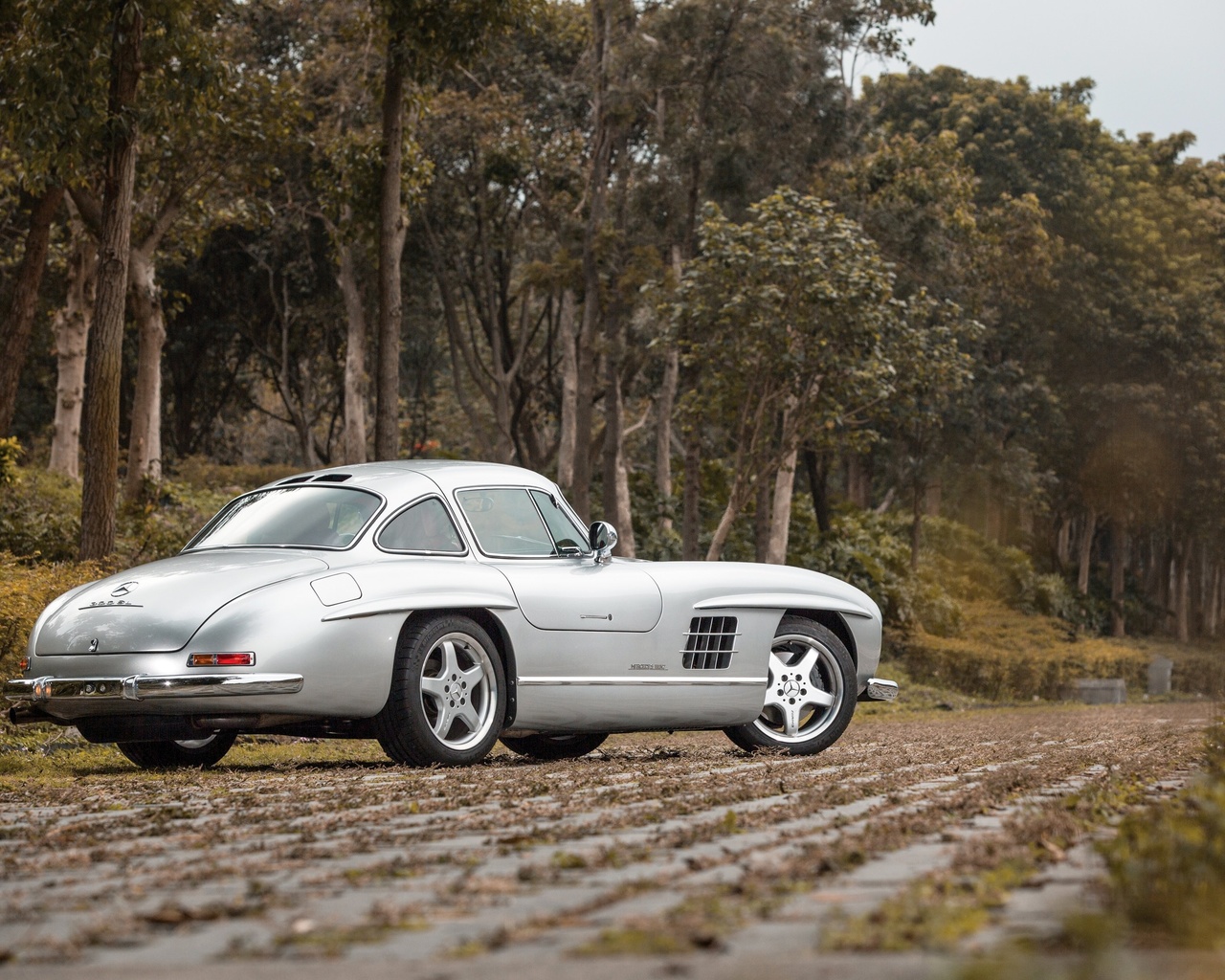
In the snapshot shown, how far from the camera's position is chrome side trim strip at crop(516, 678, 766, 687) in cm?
890

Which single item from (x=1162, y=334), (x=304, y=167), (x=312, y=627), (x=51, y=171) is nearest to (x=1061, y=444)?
(x=1162, y=334)

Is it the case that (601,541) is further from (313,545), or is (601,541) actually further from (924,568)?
(924,568)

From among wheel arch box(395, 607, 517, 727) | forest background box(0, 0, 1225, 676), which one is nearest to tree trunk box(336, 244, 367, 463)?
forest background box(0, 0, 1225, 676)

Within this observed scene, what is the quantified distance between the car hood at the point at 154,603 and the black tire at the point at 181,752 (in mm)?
1124

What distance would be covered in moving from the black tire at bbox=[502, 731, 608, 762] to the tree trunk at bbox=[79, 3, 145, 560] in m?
5.90

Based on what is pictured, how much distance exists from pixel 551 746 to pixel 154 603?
121 inches

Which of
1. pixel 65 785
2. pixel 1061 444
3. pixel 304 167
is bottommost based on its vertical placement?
pixel 65 785

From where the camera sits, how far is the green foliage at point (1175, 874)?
10.4ft

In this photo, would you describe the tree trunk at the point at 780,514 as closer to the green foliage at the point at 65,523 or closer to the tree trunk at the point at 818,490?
the tree trunk at the point at 818,490

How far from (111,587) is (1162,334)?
39.6 m

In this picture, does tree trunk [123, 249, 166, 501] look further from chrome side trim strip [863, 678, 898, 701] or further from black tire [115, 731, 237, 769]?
chrome side trim strip [863, 678, 898, 701]

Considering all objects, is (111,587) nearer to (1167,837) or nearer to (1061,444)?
(1167,837)

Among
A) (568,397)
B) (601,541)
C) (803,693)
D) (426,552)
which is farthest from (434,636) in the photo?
(568,397)

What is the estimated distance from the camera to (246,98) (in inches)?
958
